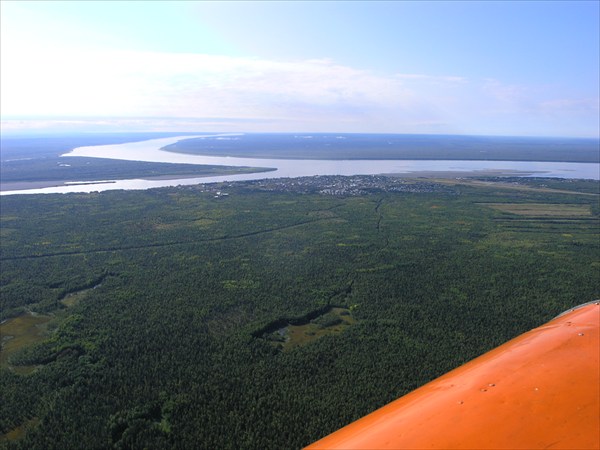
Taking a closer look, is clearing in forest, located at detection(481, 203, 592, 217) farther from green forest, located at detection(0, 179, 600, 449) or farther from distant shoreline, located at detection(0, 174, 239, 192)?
distant shoreline, located at detection(0, 174, 239, 192)

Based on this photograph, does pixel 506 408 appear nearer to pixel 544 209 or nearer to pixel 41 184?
pixel 544 209

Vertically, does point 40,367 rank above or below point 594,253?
below

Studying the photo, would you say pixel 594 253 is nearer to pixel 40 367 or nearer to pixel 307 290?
pixel 307 290

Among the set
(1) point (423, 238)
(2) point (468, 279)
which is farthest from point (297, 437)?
(1) point (423, 238)

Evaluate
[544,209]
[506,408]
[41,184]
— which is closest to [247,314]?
[506,408]

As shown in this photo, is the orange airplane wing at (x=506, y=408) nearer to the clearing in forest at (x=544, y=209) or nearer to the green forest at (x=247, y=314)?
the green forest at (x=247, y=314)

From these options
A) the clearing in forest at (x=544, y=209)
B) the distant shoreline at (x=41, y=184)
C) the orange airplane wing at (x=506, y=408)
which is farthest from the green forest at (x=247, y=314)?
the distant shoreline at (x=41, y=184)

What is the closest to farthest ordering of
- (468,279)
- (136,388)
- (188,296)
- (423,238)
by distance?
1. (136,388)
2. (188,296)
3. (468,279)
4. (423,238)
